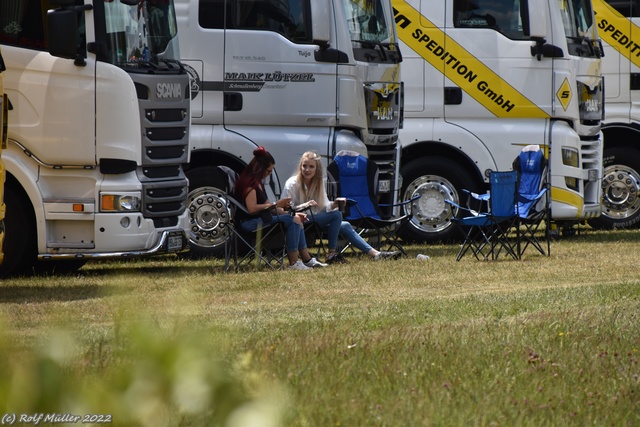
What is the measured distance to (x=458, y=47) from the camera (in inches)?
576

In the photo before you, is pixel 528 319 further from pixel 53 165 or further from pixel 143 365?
pixel 143 365

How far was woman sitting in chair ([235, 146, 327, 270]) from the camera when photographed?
11820mm

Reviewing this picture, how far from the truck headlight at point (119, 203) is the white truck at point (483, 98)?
4.69 m

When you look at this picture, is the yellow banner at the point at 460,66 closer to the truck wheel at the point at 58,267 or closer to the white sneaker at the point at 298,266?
the white sneaker at the point at 298,266

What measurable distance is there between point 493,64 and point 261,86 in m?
3.02

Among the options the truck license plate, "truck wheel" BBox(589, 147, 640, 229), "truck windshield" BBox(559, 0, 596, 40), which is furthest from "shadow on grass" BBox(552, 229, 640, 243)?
the truck license plate

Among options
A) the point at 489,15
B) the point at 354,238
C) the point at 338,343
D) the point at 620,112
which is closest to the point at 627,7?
the point at 620,112

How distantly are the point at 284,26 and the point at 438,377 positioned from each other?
764 cm

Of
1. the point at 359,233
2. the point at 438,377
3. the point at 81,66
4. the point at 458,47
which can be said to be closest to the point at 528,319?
the point at 438,377

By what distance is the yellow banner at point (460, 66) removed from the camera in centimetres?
1465

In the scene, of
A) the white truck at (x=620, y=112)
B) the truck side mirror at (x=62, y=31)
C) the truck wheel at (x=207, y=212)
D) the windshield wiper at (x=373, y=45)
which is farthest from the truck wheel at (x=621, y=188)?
the truck side mirror at (x=62, y=31)

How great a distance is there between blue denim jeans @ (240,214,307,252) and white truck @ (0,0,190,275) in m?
1.10

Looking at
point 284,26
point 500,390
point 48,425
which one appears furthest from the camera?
point 284,26

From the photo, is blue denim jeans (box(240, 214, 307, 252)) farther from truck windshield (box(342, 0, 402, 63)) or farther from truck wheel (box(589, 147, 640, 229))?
truck wheel (box(589, 147, 640, 229))
